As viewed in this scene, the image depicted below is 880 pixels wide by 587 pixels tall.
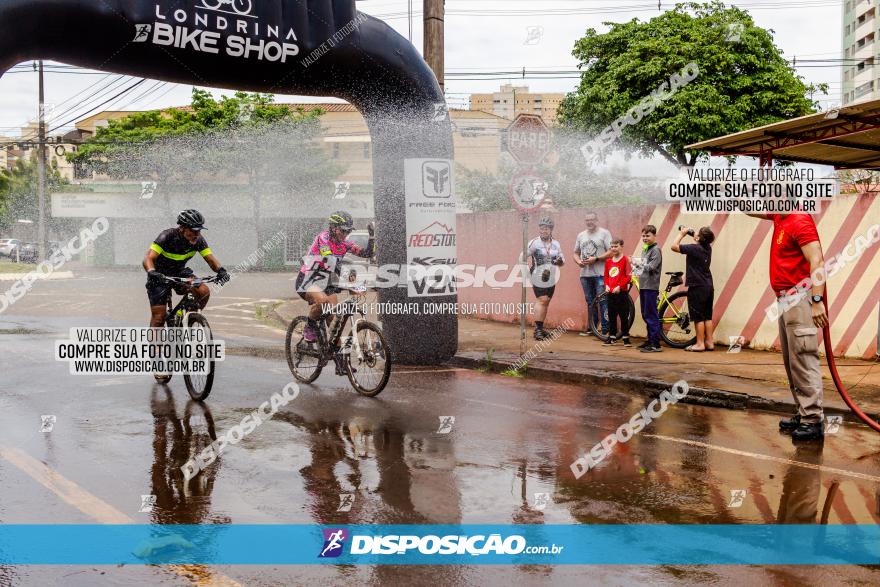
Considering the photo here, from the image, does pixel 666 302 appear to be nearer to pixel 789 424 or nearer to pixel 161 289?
pixel 789 424

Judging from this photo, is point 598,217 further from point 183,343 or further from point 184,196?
point 184,196

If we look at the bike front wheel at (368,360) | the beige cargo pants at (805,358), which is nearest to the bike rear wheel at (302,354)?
the bike front wheel at (368,360)

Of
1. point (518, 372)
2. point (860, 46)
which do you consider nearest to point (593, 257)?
point (518, 372)

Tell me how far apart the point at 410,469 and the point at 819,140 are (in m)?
4.78

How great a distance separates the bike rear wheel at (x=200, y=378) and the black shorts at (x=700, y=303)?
6676 mm

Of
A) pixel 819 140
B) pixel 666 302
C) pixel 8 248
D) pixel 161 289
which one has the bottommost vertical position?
pixel 666 302

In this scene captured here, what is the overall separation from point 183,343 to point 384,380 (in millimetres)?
2185

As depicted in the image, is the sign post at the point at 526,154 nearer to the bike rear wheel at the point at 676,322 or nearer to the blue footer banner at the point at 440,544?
the bike rear wheel at the point at 676,322

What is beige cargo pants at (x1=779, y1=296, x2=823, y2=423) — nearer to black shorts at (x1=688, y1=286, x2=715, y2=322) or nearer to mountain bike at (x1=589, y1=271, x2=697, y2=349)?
black shorts at (x1=688, y1=286, x2=715, y2=322)

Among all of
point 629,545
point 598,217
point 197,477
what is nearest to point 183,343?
point 197,477

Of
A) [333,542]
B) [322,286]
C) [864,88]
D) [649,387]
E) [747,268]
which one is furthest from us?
[864,88]

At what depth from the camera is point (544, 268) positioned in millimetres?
13734

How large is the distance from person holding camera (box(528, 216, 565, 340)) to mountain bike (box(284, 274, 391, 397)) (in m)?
4.83

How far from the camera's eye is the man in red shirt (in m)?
7.46
